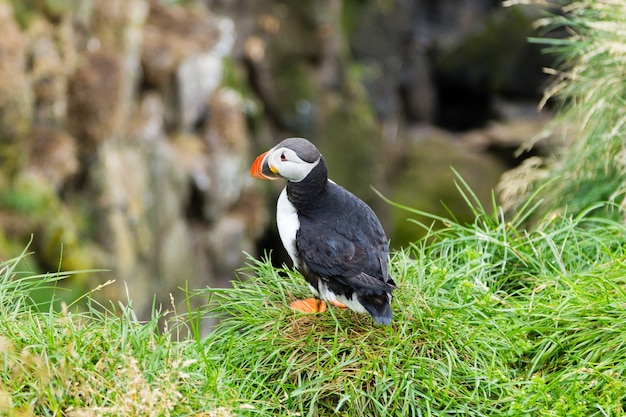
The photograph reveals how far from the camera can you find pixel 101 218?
8.88 m

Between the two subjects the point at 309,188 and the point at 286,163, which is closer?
the point at 286,163

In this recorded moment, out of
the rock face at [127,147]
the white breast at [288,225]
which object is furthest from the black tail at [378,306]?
the rock face at [127,147]

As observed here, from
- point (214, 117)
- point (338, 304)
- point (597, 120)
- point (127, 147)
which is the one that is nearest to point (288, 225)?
point (338, 304)

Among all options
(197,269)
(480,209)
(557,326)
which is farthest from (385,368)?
(197,269)

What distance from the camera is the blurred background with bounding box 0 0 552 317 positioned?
8094 millimetres

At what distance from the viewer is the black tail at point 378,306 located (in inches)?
108

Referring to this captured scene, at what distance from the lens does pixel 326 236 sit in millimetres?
2973

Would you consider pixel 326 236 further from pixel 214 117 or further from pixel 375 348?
pixel 214 117

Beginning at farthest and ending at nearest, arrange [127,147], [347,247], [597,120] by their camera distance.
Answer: [127,147] < [597,120] < [347,247]

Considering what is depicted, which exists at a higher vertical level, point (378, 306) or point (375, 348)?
point (378, 306)

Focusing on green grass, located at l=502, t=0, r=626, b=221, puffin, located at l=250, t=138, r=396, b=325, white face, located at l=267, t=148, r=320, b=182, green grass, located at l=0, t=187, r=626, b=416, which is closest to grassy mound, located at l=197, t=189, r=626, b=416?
green grass, located at l=0, t=187, r=626, b=416

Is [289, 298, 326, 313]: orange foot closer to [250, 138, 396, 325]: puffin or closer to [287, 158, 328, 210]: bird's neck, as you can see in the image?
[250, 138, 396, 325]: puffin

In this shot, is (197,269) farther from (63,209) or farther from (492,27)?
(492,27)

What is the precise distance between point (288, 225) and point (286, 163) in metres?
0.29
